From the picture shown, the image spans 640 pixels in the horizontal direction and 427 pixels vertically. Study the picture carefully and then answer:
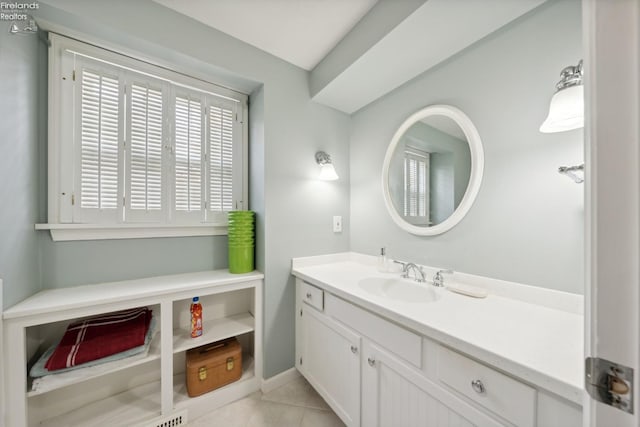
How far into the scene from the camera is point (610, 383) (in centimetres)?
36

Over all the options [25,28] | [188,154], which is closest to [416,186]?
[188,154]

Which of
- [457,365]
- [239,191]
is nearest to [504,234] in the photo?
[457,365]

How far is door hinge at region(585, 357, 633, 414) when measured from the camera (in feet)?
1.13

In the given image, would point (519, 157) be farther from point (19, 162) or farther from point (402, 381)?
point (19, 162)

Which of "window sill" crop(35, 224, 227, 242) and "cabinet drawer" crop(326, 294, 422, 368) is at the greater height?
"window sill" crop(35, 224, 227, 242)

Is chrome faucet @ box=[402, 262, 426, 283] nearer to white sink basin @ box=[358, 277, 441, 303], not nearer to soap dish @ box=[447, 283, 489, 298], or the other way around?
white sink basin @ box=[358, 277, 441, 303]

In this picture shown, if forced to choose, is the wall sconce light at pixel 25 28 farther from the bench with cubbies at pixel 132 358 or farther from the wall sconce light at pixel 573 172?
the wall sconce light at pixel 573 172

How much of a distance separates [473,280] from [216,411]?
5.65 ft

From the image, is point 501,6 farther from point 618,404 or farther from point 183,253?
point 183,253

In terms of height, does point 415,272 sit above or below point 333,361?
above

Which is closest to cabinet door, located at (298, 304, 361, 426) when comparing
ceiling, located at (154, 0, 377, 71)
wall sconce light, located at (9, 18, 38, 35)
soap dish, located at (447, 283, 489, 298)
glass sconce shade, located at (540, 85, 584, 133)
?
soap dish, located at (447, 283, 489, 298)

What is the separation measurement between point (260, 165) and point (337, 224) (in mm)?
791

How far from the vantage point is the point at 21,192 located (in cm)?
105

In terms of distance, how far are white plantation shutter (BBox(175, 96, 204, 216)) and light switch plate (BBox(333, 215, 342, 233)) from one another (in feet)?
3.42
